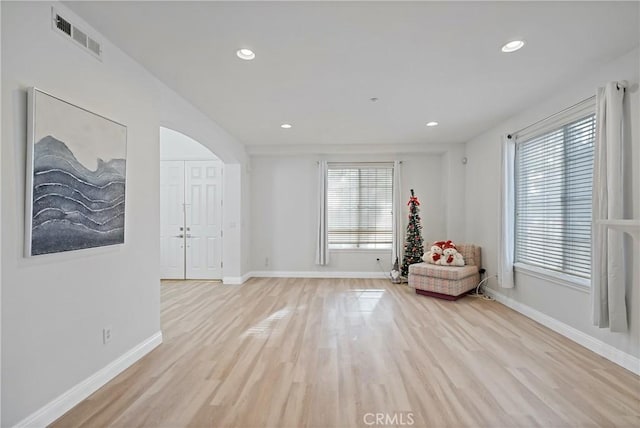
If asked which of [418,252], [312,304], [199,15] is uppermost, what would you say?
[199,15]

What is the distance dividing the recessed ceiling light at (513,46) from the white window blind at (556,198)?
1330 mm

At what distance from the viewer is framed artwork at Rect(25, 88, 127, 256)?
1.72 metres

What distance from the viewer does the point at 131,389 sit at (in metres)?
2.21

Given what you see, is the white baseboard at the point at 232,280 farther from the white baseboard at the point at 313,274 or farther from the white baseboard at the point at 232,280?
the white baseboard at the point at 313,274

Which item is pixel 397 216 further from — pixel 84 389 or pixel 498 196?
pixel 84 389

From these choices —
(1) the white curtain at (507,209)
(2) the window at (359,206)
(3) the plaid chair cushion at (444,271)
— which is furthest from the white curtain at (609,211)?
(2) the window at (359,206)

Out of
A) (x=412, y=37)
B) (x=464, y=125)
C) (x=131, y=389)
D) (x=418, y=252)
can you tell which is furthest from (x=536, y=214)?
(x=131, y=389)

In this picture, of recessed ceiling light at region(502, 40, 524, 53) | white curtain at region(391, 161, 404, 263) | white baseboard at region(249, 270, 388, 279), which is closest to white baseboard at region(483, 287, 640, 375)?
white curtain at region(391, 161, 404, 263)

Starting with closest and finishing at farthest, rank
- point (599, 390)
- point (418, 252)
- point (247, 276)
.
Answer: point (599, 390) < point (418, 252) < point (247, 276)

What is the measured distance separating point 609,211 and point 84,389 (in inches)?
173

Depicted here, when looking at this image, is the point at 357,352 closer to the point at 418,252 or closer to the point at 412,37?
the point at 412,37

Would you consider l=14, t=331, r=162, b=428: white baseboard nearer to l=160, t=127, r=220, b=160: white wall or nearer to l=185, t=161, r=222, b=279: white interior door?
l=185, t=161, r=222, b=279: white interior door

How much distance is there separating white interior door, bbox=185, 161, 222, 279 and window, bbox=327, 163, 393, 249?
230 cm

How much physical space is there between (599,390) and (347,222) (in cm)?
445
